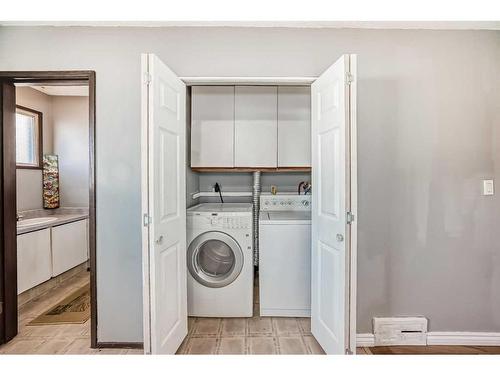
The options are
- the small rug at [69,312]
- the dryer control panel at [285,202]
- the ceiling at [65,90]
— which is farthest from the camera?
the ceiling at [65,90]

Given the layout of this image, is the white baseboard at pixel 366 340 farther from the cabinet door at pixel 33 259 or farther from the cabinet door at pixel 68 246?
the cabinet door at pixel 68 246

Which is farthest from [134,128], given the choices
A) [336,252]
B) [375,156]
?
[375,156]

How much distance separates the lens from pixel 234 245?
2.43m

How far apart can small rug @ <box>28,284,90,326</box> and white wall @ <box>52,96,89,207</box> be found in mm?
1532

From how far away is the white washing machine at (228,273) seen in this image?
2.43 meters

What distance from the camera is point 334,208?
1.75m

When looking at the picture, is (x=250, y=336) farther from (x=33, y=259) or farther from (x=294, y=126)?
(x=33, y=259)

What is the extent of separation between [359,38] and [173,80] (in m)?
1.34

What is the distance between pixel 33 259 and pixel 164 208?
2.17 meters

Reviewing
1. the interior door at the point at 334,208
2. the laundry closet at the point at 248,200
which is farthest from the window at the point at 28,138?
the interior door at the point at 334,208

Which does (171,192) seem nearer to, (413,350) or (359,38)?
(359,38)

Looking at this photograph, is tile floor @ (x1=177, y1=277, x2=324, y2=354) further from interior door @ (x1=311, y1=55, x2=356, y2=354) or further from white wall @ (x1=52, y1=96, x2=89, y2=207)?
white wall @ (x1=52, y1=96, x2=89, y2=207)

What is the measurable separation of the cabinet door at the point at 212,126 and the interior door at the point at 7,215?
4.52ft

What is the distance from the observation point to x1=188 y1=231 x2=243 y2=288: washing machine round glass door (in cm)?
243
